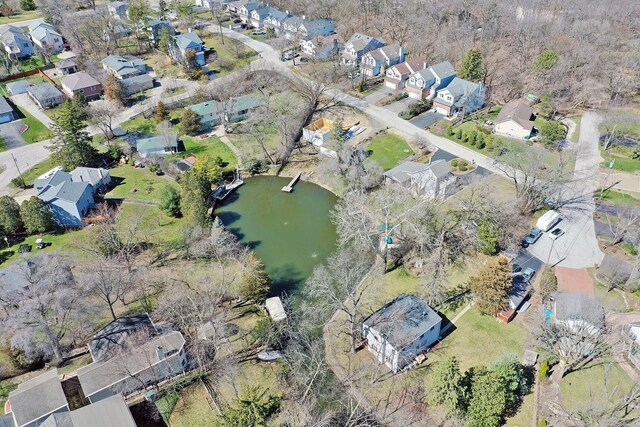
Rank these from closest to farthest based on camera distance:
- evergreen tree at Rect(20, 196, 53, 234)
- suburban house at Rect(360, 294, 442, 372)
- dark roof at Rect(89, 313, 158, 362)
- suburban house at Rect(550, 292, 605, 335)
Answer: suburban house at Rect(360, 294, 442, 372) → suburban house at Rect(550, 292, 605, 335) → dark roof at Rect(89, 313, 158, 362) → evergreen tree at Rect(20, 196, 53, 234)

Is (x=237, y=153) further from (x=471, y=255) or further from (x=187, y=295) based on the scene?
(x=471, y=255)

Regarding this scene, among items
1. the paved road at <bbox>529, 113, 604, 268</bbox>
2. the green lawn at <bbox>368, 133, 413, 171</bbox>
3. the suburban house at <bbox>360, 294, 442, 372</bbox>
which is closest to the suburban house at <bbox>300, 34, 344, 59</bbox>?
the green lawn at <bbox>368, 133, 413, 171</bbox>

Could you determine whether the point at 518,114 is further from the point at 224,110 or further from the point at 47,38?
the point at 47,38

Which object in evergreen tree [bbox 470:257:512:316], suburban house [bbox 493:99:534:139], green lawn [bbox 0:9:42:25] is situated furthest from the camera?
green lawn [bbox 0:9:42:25]

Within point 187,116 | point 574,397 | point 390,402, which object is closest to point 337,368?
point 390,402

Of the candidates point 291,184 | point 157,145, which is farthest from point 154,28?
point 291,184

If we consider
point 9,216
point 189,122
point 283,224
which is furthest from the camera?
point 189,122

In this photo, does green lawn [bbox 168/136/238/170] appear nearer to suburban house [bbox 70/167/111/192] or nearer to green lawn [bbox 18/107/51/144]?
suburban house [bbox 70/167/111/192]
